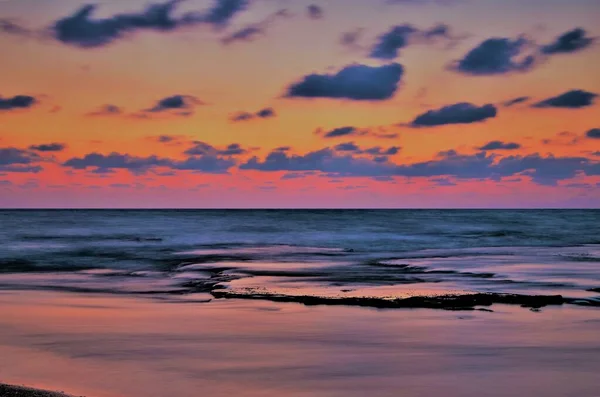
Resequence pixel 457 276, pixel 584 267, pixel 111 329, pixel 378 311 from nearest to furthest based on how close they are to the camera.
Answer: pixel 111 329, pixel 378 311, pixel 457 276, pixel 584 267

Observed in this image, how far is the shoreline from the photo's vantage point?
855 cm

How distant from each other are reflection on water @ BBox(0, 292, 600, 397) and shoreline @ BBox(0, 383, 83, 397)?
1.69 ft

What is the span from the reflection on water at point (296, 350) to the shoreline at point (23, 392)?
1.69 feet

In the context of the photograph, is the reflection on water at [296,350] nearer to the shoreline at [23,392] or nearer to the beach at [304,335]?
the beach at [304,335]

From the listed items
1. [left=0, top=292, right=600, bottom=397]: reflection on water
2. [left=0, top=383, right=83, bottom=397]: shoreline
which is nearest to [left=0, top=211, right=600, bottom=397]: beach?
[left=0, top=292, right=600, bottom=397]: reflection on water

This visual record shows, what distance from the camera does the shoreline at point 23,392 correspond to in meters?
8.55

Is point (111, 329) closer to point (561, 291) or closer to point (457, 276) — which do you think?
point (561, 291)

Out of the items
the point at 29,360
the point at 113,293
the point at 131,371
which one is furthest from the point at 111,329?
the point at 113,293

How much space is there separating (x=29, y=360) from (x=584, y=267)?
24.5m

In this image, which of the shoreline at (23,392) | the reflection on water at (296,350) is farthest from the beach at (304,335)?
the shoreline at (23,392)

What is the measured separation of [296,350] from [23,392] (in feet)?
15.4

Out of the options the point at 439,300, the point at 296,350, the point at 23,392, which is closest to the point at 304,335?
the point at 296,350

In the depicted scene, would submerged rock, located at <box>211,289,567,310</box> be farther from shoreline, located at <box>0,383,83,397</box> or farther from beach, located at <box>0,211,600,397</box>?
shoreline, located at <box>0,383,83,397</box>

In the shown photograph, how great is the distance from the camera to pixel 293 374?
1042 cm
